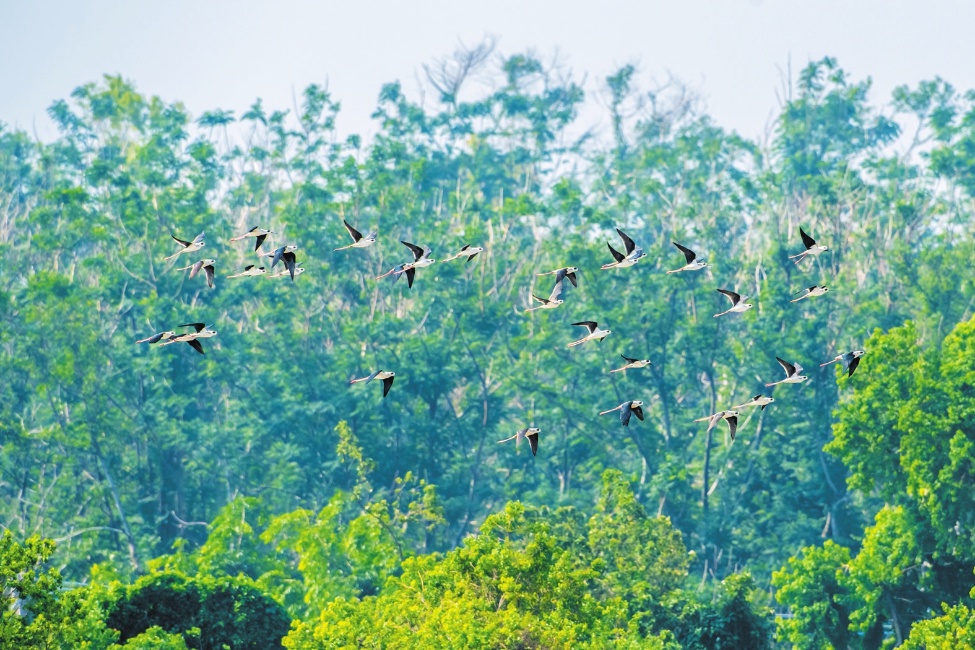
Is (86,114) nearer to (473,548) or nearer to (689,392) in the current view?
(689,392)

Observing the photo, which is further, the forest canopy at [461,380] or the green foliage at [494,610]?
the forest canopy at [461,380]

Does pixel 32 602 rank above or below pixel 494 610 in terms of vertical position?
below

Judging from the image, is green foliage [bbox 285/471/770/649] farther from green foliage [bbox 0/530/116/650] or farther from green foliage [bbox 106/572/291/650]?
green foliage [bbox 0/530/116/650]

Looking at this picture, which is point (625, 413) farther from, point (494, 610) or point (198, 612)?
point (198, 612)

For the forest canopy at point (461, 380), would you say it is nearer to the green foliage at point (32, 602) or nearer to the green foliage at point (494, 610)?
the green foliage at point (494, 610)

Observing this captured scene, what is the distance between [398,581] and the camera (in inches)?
1067

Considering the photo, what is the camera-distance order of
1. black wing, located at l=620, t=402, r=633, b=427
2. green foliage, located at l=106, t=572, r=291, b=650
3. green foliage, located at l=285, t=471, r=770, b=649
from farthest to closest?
green foliage, located at l=106, t=572, r=291, b=650 < green foliage, located at l=285, t=471, r=770, b=649 < black wing, located at l=620, t=402, r=633, b=427

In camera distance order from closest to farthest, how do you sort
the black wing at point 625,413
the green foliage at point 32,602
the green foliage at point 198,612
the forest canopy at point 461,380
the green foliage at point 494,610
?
the black wing at point 625,413, the green foliage at point 32,602, the green foliage at point 494,610, the green foliage at point 198,612, the forest canopy at point 461,380

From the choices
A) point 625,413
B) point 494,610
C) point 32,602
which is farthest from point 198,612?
point 625,413

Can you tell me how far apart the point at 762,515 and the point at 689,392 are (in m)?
8.13

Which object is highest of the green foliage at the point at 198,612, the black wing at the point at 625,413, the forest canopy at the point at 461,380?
the forest canopy at the point at 461,380

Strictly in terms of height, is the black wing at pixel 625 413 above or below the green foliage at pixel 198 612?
below

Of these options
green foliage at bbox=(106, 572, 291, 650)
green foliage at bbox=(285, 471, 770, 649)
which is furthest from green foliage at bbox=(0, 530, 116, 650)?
green foliage at bbox=(106, 572, 291, 650)

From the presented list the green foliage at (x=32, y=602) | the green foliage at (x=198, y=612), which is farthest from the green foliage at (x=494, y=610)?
the green foliage at (x=32, y=602)
